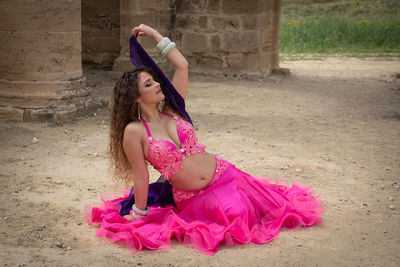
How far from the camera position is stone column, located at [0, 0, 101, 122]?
6668 millimetres

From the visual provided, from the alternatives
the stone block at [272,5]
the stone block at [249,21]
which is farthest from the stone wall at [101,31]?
the stone block at [272,5]

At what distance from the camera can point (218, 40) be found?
11.0 metres

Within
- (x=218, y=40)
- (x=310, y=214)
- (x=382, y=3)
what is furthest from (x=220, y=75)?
(x=382, y=3)

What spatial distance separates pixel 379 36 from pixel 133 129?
14869 mm

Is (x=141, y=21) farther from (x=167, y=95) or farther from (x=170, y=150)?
(x=170, y=150)

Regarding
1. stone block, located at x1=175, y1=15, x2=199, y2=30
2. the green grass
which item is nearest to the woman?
stone block, located at x1=175, y1=15, x2=199, y2=30

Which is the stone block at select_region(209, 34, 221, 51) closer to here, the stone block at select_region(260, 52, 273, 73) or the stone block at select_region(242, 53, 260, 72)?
the stone block at select_region(242, 53, 260, 72)

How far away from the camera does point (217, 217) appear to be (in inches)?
136

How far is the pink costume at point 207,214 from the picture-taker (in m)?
3.37

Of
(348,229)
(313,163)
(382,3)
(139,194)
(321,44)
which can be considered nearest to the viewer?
(139,194)

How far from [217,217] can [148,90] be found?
1004mm

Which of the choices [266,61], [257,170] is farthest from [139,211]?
[266,61]

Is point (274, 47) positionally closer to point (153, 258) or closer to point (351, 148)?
point (351, 148)

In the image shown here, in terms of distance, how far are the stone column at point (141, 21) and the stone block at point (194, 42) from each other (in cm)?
74
